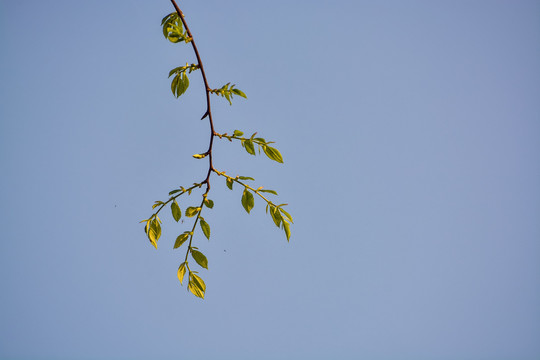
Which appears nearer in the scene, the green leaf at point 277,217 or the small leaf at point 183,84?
the green leaf at point 277,217

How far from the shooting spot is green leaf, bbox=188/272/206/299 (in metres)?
1.35

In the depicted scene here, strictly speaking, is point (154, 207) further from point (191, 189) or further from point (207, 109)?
point (207, 109)

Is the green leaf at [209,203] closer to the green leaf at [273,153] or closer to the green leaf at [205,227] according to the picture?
the green leaf at [205,227]

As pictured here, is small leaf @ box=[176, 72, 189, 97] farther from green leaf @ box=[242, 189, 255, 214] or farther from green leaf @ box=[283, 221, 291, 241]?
green leaf @ box=[283, 221, 291, 241]

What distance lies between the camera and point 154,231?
54.4 inches

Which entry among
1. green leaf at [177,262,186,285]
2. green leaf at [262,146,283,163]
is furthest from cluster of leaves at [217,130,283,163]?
green leaf at [177,262,186,285]

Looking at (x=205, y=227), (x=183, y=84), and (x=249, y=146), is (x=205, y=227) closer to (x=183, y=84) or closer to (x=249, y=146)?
(x=249, y=146)

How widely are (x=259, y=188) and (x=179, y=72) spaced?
0.49 meters

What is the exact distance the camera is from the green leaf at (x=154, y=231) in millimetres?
1366

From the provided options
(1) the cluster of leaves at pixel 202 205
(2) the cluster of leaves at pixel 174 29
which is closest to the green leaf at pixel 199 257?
(1) the cluster of leaves at pixel 202 205

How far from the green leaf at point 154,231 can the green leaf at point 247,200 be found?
0.30 m

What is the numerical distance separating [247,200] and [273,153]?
17 centimetres

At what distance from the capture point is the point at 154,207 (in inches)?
53.3

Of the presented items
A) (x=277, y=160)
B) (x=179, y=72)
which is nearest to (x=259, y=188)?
(x=277, y=160)
